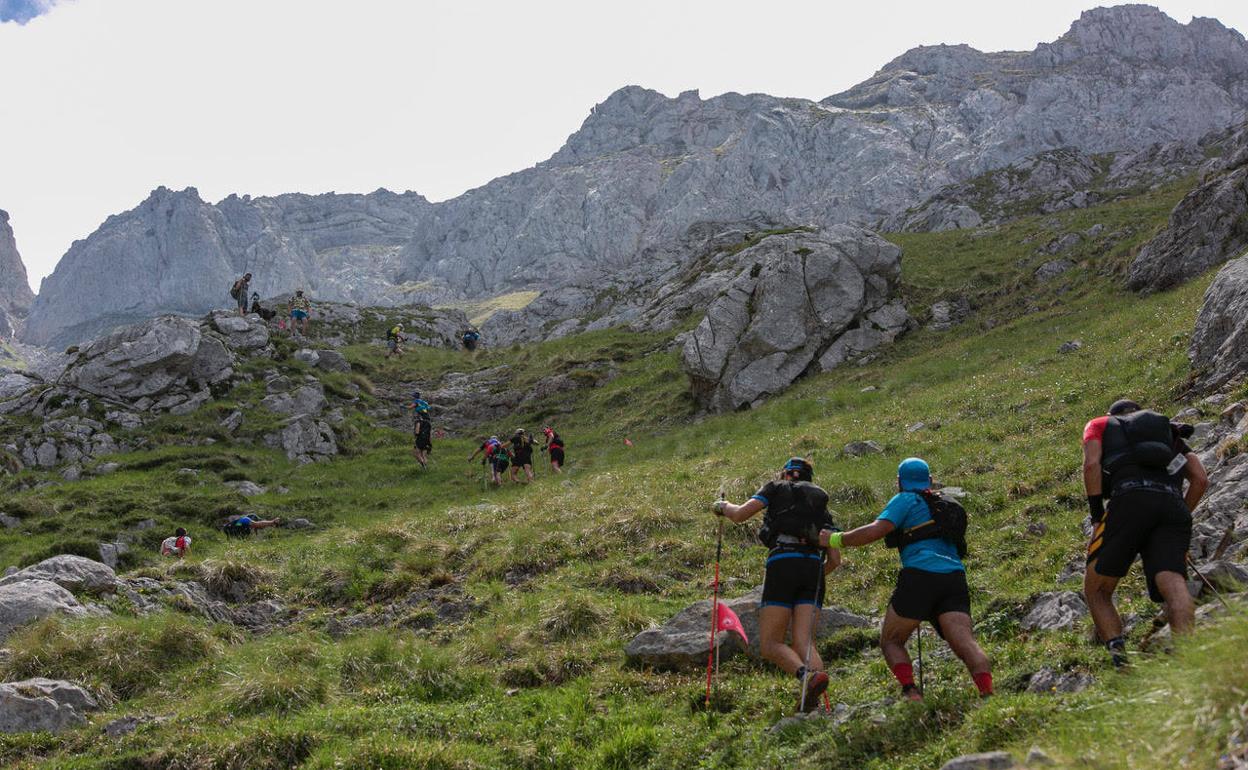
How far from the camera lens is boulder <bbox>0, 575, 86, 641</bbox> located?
1265 centimetres

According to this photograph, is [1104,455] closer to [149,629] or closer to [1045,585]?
[1045,585]

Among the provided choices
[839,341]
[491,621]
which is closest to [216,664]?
[491,621]

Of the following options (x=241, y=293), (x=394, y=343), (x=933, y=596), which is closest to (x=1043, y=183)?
(x=394, y=343)

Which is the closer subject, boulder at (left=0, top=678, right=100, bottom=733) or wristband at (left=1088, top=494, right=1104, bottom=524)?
wristband at (left=1088, top=494, right=1104, bottom=524)

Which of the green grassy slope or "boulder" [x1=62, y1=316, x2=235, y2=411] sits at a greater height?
"boulder" [x1=62, y1=316, x2=235, y2=411]

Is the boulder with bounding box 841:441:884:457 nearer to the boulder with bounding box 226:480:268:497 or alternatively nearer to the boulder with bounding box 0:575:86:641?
the boulder with bounding box 0:575:86:641

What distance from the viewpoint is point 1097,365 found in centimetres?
2150

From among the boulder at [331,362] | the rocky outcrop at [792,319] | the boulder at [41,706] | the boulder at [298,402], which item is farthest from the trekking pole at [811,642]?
the boulder at [331,362]

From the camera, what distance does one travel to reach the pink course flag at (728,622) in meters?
Result: 10.6

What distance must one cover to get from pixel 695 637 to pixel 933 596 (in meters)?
4.11

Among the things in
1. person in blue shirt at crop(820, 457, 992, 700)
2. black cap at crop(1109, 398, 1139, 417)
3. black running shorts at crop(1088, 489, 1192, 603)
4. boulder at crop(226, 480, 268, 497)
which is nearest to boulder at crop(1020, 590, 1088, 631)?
black running shorts at crop(1088, 489, 1192, 603)

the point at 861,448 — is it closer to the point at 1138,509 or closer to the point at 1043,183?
the point at 1138,509

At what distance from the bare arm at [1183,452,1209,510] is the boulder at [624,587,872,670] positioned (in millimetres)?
4532

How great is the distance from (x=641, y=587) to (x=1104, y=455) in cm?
899
